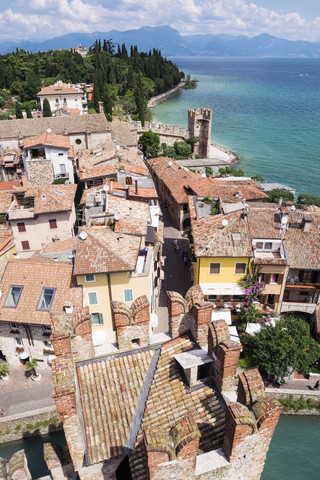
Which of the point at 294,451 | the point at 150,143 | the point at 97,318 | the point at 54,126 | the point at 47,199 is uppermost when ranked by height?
the point at 54,126

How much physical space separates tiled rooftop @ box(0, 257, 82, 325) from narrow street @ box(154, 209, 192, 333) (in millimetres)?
8079

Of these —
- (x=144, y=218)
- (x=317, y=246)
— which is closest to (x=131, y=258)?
(x=144, y=218)

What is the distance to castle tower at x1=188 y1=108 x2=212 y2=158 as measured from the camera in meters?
77.8

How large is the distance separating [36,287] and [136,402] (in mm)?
16474

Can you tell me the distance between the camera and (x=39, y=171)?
48.0m

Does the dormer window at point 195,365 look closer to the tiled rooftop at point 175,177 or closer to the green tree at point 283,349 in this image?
the green tree at point 283,349

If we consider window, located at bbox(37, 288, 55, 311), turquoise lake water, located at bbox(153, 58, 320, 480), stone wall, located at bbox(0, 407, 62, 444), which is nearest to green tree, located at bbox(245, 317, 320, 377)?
turquoise lake water, located at bbox(153, 58, 320, 480)

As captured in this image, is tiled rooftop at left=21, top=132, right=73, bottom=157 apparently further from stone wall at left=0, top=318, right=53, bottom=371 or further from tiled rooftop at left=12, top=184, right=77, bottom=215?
stone wall at left=0, top=318, right=53, bottom=371

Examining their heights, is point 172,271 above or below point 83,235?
below

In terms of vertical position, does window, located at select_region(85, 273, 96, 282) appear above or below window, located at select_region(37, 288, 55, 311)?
above

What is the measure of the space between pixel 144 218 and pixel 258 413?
2376 centimetres

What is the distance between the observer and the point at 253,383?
8.84m

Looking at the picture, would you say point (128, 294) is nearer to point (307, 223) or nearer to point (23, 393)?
point (23, 393)

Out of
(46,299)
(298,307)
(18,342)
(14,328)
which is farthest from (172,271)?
(14,328)
